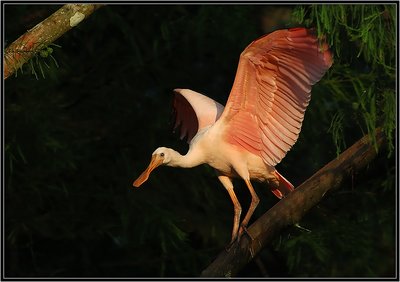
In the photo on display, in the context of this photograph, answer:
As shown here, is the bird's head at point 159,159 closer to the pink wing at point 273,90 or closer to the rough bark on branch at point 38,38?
the pink wing at point 273,90

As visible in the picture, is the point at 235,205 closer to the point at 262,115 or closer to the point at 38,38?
the point at 262,115

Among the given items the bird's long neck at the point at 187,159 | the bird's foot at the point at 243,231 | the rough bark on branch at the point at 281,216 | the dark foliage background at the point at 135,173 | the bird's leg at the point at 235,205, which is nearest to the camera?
the rough bark on branch at the point at 281,216

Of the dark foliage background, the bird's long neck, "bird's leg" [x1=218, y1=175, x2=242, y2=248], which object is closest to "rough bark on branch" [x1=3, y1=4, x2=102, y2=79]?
the bird's long neck

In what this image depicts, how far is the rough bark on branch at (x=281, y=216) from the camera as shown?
4164 millimetres

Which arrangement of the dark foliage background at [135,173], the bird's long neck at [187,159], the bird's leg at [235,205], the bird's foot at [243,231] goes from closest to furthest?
the bird's foot at [243,231] → the bird's leg at [235,205] → the bird's long neck at [187,159] → the dark foliage background at [135,173]

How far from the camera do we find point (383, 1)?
4.84m

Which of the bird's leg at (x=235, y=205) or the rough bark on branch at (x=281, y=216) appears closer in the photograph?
the rough bark on branch at (x=281, y=216)

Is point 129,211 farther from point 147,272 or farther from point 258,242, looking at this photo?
point 258,242

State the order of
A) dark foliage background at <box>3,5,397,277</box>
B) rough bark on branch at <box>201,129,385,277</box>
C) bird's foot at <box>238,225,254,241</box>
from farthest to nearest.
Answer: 1. dark foliage background at <box>3,5,397,277</box>
2. bird's foot at <box>238,225,254,241</box>
3. rough bark on branch at <box>201,129,385,277</box>

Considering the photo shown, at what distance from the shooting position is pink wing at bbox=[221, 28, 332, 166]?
459 centimetres

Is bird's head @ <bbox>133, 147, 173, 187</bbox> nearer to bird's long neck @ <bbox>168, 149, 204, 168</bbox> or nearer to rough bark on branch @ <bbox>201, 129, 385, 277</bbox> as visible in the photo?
bird's long neck @ <bbox>168, 149, 204, 168</bbox>

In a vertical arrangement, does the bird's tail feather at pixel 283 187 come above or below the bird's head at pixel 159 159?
below

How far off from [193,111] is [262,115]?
644mm

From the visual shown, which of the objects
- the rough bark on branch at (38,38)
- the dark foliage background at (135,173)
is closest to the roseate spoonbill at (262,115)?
the rough bark on branch at (38,38)
